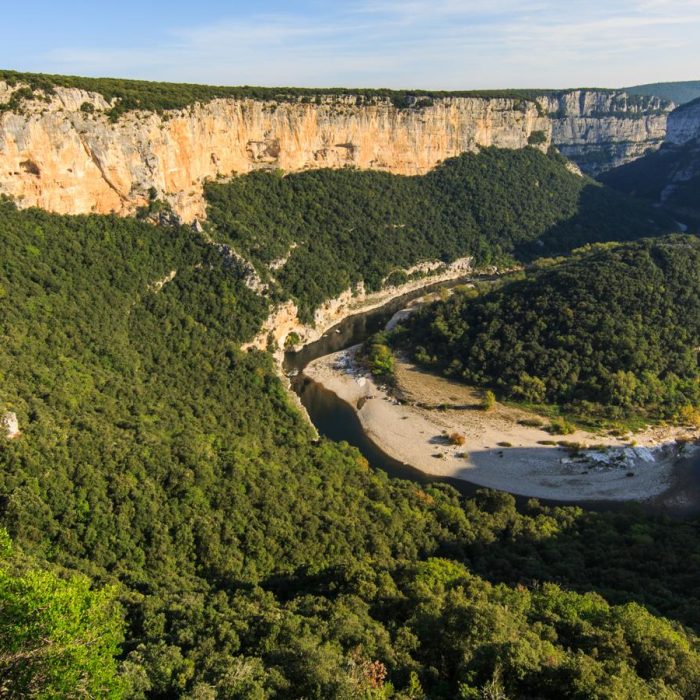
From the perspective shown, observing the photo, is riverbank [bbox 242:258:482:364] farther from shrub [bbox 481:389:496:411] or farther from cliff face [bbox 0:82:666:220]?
shrub [bbox 481:389:496:411]

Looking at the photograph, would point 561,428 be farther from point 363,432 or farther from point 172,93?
point 172,93

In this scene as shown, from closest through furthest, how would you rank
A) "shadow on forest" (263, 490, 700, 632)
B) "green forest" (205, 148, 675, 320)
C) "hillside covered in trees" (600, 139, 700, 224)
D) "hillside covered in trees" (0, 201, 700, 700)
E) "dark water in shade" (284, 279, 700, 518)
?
"hillside covered in trees" (0, 201, 700, 700) < "shadow on forest" (263, 490, 700, 632) < "dark water in shade" (284, 279, 700, 518) < "green forest" (205, 148, 675, 320) < "hillside covered in trees" (600, 139, 700, 224)

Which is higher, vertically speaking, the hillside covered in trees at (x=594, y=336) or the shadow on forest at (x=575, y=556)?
the hillside covered in trees at (x=594, y=336)

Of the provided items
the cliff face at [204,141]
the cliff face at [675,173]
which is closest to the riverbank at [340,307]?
the cliff face at [204,141]

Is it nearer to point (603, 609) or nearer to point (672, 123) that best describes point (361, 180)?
point (603, 609)

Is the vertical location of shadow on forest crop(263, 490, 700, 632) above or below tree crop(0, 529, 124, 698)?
below

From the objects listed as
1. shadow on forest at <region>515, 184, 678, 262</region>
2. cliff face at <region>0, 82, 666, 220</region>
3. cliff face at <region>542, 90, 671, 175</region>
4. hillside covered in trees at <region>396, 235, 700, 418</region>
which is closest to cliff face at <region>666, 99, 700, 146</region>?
cliff face at <region>542, 90, 671, 175</region>

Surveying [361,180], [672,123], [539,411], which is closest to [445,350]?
[539,411]

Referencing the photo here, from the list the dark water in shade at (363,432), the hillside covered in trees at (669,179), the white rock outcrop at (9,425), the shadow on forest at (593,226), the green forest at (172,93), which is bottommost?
the dark water in shade at (363,432)

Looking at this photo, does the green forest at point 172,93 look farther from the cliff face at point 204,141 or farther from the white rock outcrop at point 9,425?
the white rock outcrop at point 9,425
